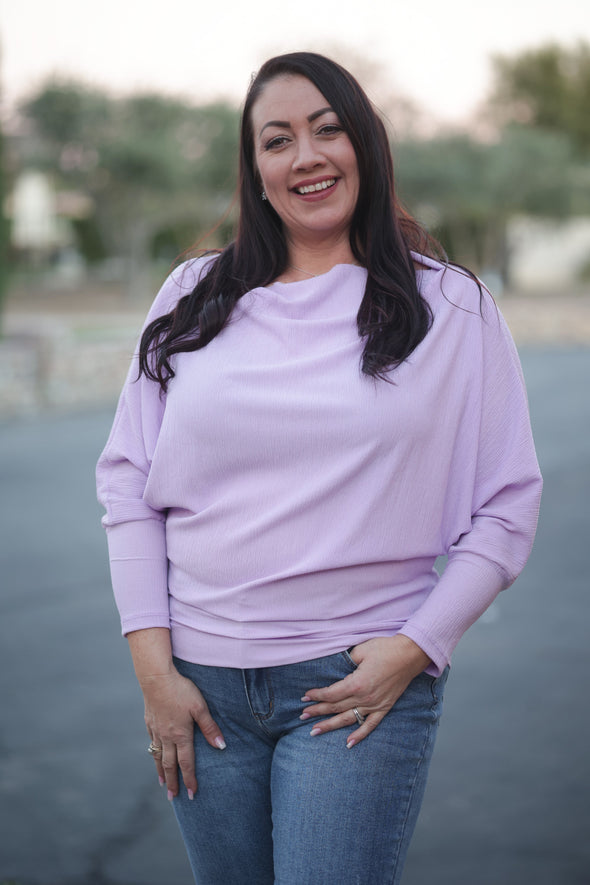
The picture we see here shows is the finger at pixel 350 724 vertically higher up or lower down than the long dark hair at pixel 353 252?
lower down

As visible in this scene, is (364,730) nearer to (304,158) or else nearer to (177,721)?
(177,721)

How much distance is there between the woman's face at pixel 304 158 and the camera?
164 centimetres

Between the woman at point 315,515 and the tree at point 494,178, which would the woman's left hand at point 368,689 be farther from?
the tree at point 494,178

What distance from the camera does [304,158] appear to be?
1.63 meters

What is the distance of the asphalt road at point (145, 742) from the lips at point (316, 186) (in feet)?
6.34

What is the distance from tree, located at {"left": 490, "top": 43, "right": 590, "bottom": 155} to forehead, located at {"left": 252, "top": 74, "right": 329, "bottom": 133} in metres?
44.3

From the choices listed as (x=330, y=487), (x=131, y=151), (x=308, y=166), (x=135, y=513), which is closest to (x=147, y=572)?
(x=135, y=513)

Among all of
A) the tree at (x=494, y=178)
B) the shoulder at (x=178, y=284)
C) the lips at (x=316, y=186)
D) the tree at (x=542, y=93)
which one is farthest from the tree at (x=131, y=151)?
the lips at (x=316, y=186)

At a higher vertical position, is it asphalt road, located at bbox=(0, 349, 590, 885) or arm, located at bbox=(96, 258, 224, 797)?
arm, located at bbox=(96, 258, 224, 797)

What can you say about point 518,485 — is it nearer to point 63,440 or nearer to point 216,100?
point 63,440

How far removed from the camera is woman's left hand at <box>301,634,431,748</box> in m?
1.47

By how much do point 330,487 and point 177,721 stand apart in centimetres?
45

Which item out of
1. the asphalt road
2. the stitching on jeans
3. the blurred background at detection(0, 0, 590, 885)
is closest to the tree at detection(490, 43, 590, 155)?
the blurred background at detection(0, 0, 590, 885)

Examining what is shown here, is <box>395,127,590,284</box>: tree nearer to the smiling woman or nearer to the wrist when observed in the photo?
the smiling woman
